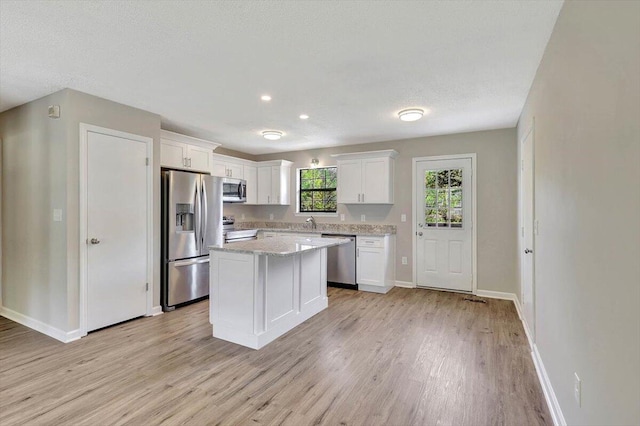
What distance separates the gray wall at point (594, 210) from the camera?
3.39 feet

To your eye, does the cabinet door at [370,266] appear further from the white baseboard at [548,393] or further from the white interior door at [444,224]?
the white baseboard at [548,393]

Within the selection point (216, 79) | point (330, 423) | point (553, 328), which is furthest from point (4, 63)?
point (553, 328)

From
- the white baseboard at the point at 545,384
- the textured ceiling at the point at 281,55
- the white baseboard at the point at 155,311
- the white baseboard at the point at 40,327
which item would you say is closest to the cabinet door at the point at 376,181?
the textured ceiling at the point at 281,55

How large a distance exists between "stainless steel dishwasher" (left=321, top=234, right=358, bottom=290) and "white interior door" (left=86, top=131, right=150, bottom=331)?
2.72 metres

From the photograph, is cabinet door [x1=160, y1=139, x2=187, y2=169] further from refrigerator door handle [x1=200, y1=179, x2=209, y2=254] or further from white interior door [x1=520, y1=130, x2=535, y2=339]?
white interior door [x1=520, y1=130, x2=535, y2=339]

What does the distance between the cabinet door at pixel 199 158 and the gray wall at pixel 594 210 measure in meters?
4.08

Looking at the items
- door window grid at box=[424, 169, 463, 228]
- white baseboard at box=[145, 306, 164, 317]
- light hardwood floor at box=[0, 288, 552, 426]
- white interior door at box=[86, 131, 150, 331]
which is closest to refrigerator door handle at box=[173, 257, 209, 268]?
white interior door at box=[86, 131, 150, 331]

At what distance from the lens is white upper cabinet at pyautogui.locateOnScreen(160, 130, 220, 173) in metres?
4.17

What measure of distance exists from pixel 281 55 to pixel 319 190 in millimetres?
3866

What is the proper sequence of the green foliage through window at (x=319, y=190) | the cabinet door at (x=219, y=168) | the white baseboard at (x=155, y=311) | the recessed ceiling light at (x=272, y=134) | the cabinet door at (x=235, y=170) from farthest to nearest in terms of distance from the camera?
1. the green foliage through window at (x=319, y=190)
2. the cabinet door at (x=235, y=170)
3. the cabinet door at (x=219, y=168)
4. the recessed ceiling light at (x=272, y=134)
5. the white baseboard at (x=155, y=311)

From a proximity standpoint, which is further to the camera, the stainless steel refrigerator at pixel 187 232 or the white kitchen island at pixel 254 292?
the stainless steel refrigerator at pixel 187 232

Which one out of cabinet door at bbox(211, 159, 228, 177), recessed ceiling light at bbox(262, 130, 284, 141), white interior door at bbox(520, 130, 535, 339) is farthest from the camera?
cabinet door at bbox(211, 159, 228, 177)

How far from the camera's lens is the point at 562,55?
187cm

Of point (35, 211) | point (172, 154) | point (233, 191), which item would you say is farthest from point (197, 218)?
point (35, 211)
